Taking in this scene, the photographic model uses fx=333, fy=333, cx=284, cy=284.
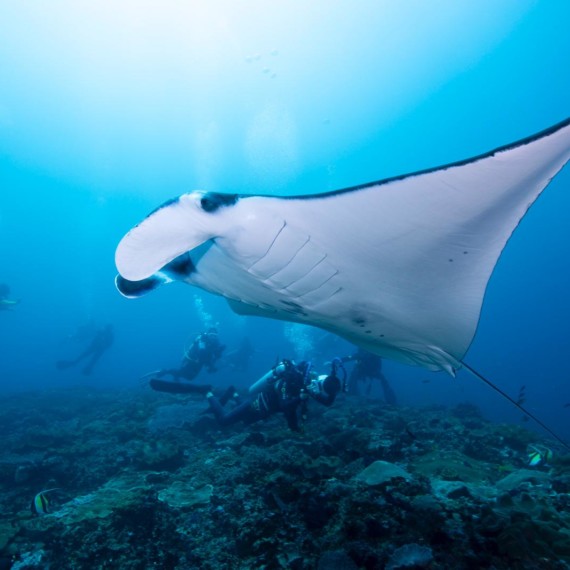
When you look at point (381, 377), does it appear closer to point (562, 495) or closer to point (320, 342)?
point (562, 495)

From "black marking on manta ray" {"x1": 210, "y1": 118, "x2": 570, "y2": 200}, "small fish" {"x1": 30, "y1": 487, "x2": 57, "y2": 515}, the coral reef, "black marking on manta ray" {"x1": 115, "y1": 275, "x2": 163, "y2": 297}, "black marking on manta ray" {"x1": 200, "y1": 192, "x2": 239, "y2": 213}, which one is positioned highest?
"black marking on manta ray" {"x1": 115, "y1": 275, "x2": 163, "y2": 297}

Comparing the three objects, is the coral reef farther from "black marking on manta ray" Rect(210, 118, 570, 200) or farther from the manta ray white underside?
"black marking on manta ray" Rect(210, 118, 570, 200)

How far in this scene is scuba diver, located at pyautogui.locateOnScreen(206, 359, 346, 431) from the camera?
17.9ft

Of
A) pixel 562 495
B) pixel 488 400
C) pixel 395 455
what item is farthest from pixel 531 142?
pixel 488 400

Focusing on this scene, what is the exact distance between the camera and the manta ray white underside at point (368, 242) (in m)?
1.62

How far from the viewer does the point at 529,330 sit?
85500 millimetres

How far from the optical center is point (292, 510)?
2770mm

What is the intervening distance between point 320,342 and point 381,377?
15.1m

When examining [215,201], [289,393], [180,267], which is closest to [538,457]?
[289,393]

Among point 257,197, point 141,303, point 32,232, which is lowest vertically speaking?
point 257,197

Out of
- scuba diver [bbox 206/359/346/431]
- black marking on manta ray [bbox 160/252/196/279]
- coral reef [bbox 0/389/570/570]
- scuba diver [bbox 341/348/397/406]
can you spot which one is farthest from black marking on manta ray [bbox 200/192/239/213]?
scuba diver [bbox 341/348/397/406]

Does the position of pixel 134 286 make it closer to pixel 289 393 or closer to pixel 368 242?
pixel 368 242

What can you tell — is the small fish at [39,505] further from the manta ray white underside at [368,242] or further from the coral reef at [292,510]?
the manta ray white underside at [368,242]

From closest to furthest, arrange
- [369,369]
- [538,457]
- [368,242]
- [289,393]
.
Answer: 1. [368,242]
2. [538,457]
3. [289,393]
4. [369,369]
